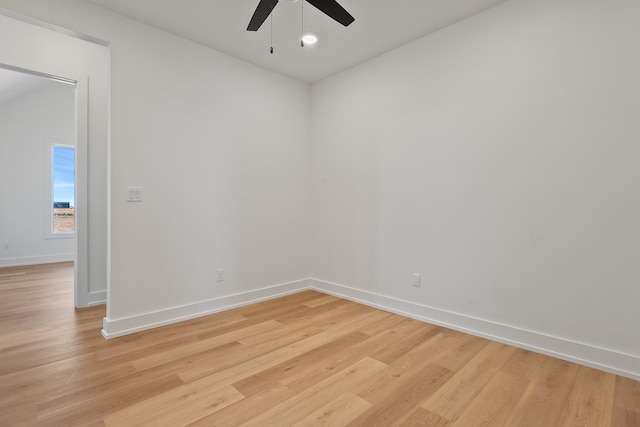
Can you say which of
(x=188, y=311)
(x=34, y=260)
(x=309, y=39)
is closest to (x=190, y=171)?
(x=188, y=311)

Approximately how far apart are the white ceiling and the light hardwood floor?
2.71 metres

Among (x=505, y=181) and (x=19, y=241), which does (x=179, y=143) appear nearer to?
(x=505, y=181)

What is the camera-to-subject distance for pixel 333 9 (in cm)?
202

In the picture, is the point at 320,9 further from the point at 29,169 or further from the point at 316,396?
the point at 29,169

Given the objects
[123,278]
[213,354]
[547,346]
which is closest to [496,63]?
[547,346]

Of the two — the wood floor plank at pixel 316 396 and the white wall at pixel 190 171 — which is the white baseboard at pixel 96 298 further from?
the wood floor plank at pixel 316 396

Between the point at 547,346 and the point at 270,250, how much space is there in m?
2.75

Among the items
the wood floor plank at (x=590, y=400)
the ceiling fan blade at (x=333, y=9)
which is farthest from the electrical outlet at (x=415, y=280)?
the ceiling fan blade at (x=333, y=9)

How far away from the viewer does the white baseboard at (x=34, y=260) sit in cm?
527

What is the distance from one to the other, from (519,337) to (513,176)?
49.9 inches

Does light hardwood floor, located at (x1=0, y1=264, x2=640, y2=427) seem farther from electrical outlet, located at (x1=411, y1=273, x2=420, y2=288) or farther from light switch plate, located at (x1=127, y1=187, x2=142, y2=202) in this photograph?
light switch plate, located at (x1=127, y1=187, x2=142, y2=202)

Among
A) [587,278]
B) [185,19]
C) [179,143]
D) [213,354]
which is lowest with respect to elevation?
[213,354]

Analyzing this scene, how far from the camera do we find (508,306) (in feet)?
8.02

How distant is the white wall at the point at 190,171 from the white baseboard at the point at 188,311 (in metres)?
0.01
